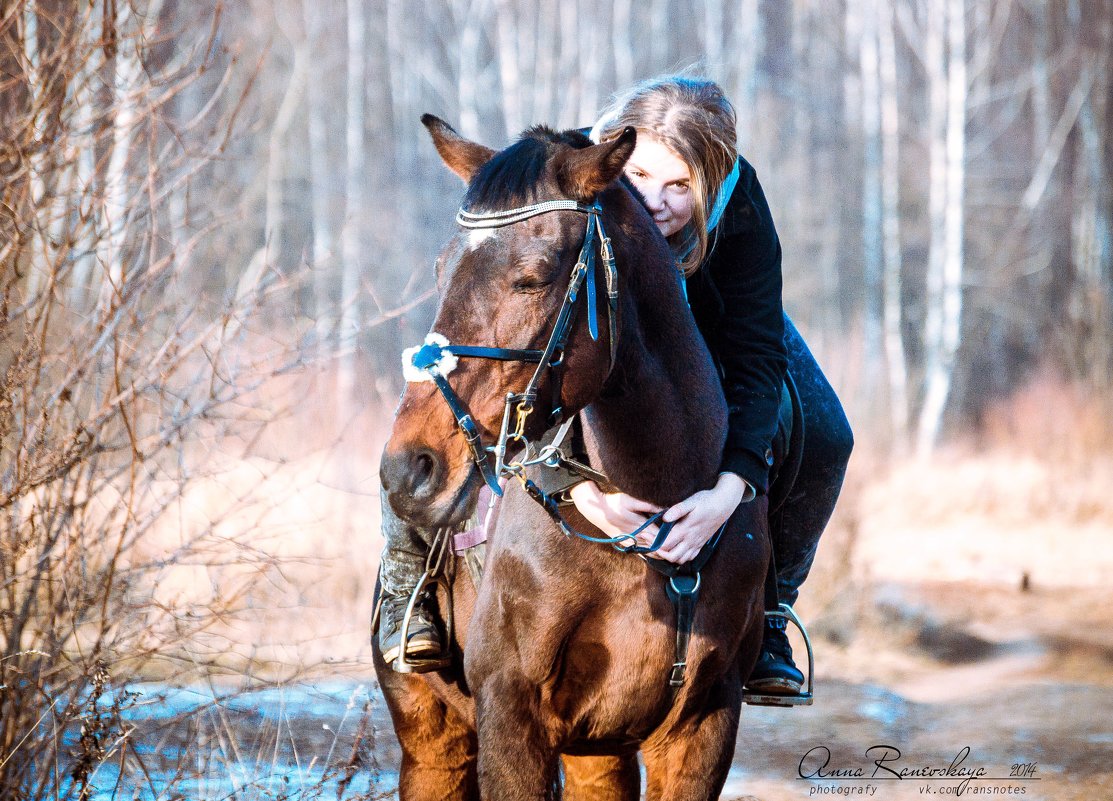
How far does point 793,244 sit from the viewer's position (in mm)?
27562

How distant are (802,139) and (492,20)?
324 inches

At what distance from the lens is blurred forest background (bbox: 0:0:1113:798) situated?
416 centimetres

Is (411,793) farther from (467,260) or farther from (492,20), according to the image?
(492,20)

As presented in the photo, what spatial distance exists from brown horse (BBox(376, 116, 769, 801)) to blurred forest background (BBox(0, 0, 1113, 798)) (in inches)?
51.7

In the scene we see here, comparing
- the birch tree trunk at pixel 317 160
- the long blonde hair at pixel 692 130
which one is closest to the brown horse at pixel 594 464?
the long blonde hair at pixel 692 130

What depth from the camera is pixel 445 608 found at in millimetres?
3771

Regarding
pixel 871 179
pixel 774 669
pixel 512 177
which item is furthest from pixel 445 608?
pixel 871 179

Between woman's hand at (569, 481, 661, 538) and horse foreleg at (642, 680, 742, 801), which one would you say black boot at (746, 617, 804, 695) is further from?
woman's hand at (569, 481, 661, 538)

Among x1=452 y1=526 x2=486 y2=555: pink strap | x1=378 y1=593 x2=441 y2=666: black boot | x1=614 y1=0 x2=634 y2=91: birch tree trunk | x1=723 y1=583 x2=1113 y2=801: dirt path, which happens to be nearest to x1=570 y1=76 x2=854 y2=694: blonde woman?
x1=452 y1=526 x2=486 y2=555: pink strap

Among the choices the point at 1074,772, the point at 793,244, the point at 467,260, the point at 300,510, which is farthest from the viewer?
the point at 793,244

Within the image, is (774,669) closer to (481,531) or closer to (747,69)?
(481,531)

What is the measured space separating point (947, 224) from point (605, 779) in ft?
61.4

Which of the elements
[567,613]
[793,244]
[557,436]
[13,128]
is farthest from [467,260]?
[793,244]

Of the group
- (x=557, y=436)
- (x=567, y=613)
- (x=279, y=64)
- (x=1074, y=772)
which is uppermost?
(x=279, y=64)
